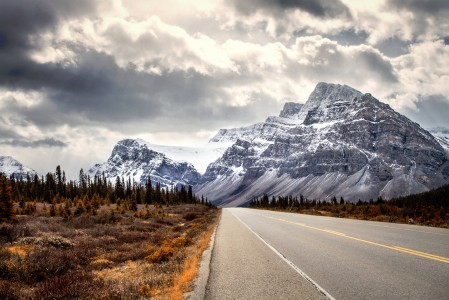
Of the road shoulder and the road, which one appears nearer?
the road

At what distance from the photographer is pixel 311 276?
9312 millimetres

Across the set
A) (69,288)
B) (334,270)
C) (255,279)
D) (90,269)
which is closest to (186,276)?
(255,279)

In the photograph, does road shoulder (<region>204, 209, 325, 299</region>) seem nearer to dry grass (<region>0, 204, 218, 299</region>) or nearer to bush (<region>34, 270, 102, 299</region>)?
dry grass (<region>0, 204, 218, 299</region>)

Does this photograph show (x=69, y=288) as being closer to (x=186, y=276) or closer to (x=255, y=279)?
(x=186, y=276)

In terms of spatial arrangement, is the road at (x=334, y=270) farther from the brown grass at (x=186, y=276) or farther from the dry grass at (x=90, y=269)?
the dry grass at (x=90, y=269)

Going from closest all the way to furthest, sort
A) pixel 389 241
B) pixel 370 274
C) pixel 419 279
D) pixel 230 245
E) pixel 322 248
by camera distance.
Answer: pixel 419 279
pixel 370 274
pixel 322 248
pixel 389 241
pixel 230 245

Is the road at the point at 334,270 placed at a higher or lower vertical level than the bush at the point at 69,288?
higher

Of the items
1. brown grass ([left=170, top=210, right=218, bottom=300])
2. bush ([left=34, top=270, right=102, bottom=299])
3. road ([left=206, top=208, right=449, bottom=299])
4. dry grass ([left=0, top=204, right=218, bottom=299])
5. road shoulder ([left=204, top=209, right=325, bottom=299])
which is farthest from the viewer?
dry grass ([left=0, top=204, right=218, bottom=299])

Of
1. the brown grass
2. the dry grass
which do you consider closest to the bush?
the dry grass

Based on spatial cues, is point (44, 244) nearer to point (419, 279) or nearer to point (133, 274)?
point (133, 274)

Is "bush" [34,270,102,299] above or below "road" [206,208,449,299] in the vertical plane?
below

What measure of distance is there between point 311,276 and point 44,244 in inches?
526

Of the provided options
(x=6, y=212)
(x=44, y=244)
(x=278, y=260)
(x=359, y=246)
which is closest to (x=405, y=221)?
(x=359, y=246)

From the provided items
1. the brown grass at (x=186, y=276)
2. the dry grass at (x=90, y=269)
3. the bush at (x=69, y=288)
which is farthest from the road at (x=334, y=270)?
the bush at (x=69, y=288)
